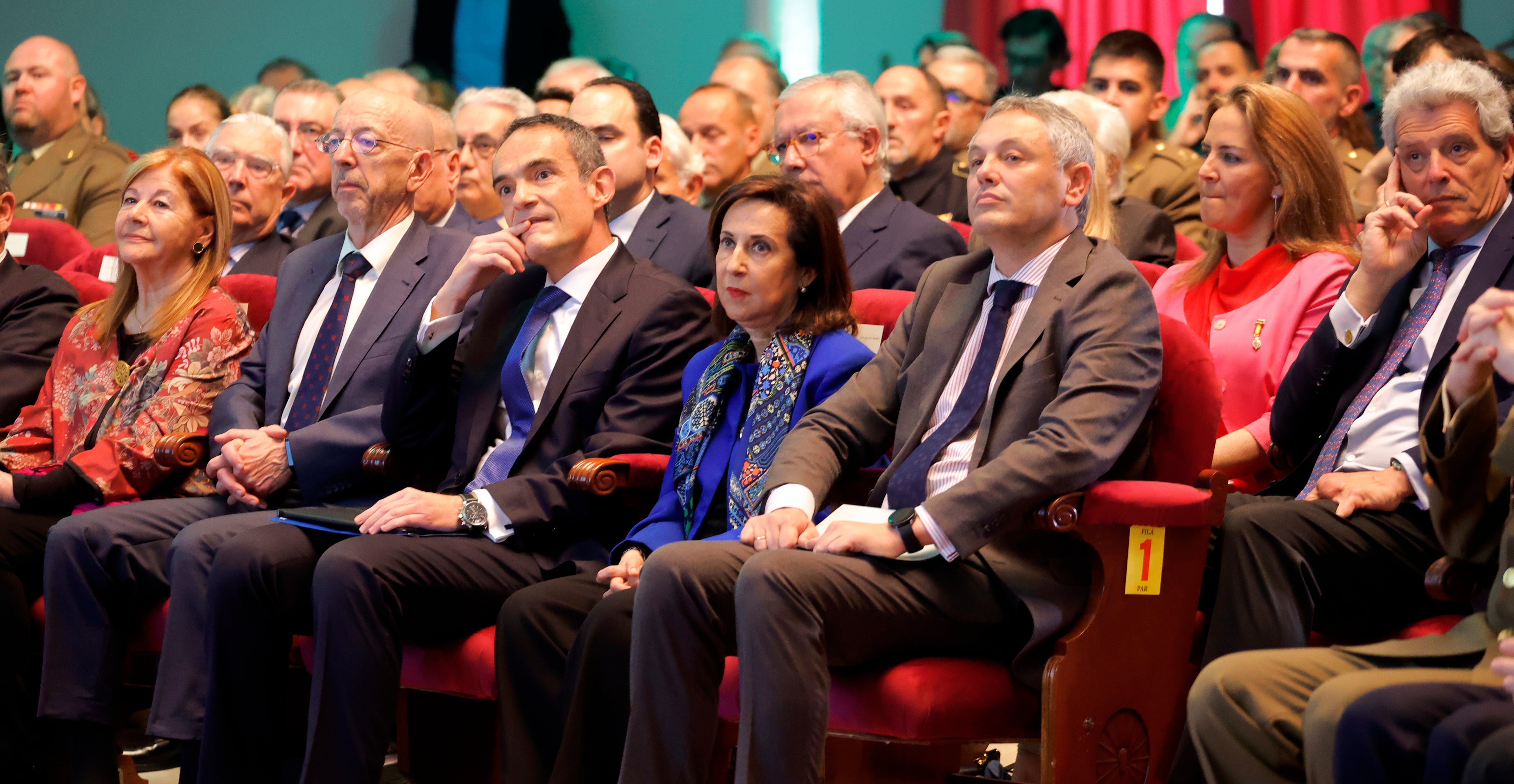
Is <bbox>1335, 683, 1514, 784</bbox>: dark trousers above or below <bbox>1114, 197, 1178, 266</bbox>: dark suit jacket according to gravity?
below

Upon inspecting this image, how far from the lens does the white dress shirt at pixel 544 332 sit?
2926 millimetres

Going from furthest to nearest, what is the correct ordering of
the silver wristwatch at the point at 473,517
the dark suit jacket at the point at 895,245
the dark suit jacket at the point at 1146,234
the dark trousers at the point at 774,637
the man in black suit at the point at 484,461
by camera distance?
the dark suit jacket at the point at 1146,234 → the dark suit jacket at the point at 895,245 → the silver wristwatch at the point at 473,517 → the man in black suit at the point at 484,461 → the dark trousers at the point at 774,637

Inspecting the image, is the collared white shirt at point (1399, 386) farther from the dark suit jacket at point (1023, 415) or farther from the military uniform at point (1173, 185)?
the military uniform at point (1173, 185)

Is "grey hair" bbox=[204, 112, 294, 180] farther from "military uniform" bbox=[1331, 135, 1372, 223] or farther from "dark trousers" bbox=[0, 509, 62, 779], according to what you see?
"military uniform" bbox=[1331, 135, 1372, 223]

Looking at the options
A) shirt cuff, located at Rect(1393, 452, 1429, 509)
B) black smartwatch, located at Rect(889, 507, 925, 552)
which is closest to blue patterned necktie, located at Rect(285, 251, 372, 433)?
black smartwatch, located at Rect(889, 507, 925, 552)

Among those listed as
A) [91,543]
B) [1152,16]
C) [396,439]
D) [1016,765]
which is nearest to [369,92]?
[396,439]

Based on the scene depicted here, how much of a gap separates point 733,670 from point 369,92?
1905 millimetres

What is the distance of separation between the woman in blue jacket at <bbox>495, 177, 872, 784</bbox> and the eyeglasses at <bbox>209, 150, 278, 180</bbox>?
81.9 inches

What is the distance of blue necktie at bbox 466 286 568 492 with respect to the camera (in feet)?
9.36

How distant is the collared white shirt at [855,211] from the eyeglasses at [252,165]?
1.75m

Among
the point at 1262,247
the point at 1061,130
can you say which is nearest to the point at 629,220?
the point at 1262,247

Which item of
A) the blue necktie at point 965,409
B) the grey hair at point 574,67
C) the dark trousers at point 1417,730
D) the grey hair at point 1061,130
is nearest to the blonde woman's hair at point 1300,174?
the grey hair at point 1061,130

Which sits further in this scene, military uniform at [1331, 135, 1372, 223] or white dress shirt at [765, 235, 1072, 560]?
military uniform at [1331, 135, 1372, 223]

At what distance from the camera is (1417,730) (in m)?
1.68
